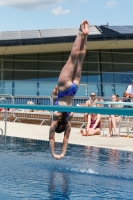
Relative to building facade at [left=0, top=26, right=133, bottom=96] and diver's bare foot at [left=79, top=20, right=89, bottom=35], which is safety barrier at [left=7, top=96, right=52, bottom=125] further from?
diver's bare foot at [left=79, top=20, right=89, bottom=35]

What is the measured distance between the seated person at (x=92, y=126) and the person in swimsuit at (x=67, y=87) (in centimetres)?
578

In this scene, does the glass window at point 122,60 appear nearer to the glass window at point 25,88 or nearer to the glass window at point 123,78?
the glass window at point 123,78

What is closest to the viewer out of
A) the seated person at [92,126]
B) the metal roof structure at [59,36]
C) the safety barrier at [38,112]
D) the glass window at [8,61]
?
the seated person at [92,126]

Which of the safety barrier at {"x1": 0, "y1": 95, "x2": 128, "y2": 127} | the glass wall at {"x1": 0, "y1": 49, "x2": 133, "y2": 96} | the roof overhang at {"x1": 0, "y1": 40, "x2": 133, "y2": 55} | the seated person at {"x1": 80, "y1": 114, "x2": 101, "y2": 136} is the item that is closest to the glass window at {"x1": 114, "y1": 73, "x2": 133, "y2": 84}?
the glass wall at {"x1": 0, "y1": 49, "x2": 133, "y2": 96}

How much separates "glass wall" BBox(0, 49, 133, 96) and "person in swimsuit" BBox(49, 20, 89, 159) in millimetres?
14630

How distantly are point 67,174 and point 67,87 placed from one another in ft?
4.33

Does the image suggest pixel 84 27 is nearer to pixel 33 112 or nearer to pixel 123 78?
pixel 33 112

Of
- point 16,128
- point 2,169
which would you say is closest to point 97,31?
point 16,128

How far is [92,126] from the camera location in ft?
40.2

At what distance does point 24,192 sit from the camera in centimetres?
433

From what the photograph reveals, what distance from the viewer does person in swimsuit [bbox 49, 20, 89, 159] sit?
5.89 meters

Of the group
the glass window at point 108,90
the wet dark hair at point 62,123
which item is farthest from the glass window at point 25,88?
the wet dark hair at point 62,123

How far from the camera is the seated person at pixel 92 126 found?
39.0 ft

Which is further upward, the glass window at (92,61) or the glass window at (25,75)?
the glass window at (92,61)
